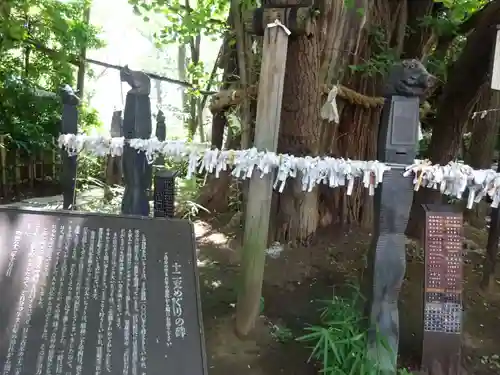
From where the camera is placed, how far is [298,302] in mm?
3705

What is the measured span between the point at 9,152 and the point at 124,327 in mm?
6981

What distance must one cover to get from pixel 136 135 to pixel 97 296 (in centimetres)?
134

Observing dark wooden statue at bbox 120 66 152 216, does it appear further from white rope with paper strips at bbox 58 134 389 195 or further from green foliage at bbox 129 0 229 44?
green foliage at bbox 129 0 229 44

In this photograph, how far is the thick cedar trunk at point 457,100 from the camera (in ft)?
14.1

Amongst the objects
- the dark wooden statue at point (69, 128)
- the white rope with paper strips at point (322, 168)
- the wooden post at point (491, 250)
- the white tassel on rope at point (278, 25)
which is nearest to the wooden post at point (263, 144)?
the white tassel on rope at point (278, 25)

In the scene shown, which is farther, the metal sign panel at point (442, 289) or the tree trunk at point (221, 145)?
the tree trunk at point (221, 145)

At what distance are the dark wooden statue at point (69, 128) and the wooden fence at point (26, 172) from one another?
159 inches

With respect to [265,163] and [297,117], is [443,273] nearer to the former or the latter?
[265,163]

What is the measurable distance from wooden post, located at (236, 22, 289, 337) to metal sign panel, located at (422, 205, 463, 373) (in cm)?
96

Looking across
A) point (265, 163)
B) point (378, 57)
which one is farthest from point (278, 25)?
point (378, 57)

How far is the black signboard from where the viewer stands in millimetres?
1433

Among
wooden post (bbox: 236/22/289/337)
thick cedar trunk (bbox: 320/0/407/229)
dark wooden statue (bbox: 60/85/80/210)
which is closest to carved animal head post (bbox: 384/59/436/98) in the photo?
wooden post (bbox: 236/22/289/337)

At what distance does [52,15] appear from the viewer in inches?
130

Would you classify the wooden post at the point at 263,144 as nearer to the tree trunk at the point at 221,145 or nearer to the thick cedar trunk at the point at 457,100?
the thick cedar trunk at the point at 457,100
